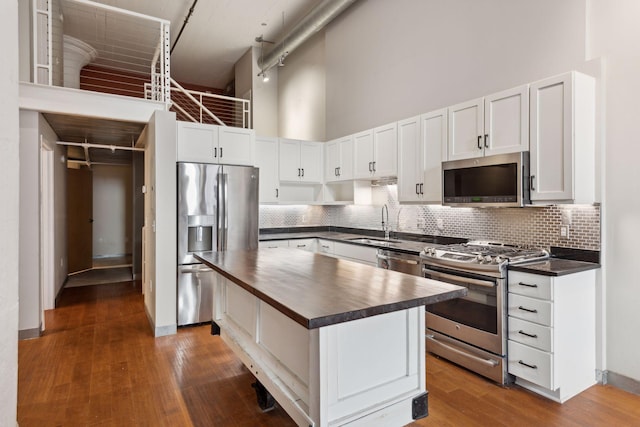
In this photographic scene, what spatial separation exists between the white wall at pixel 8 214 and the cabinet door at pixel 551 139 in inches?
129

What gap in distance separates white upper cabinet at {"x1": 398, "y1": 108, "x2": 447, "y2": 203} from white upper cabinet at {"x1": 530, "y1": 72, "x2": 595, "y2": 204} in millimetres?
899

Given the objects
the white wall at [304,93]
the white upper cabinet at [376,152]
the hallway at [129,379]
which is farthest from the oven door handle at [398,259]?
the white wall at [304,93]

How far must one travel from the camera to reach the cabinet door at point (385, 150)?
423 centimetres

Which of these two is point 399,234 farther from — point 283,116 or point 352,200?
point 283,116

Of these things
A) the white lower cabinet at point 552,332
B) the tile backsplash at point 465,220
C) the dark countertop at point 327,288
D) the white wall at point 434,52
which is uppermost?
the white wall at point 434,52

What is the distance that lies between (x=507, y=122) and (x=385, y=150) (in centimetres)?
157

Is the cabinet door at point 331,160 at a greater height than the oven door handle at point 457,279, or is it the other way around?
the cabinet door at point 331,160

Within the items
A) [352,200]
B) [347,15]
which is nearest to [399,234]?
[352,200]

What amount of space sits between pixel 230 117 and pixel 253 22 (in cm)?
316

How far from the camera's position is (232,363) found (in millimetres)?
3195

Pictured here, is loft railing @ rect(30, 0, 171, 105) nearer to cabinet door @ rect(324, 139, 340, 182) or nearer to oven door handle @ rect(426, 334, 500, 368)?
cabinet door @ rect(324, 139, 340, 182)

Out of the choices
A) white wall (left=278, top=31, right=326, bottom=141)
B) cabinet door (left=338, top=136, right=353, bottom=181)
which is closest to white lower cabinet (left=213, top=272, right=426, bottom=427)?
cabinet door (left=338, top=136, right=353, bottom=181)

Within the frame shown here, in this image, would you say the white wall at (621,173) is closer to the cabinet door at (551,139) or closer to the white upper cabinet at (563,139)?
the white upper cabinet at (563,139)

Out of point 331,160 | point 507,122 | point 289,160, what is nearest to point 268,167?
point 289,160
